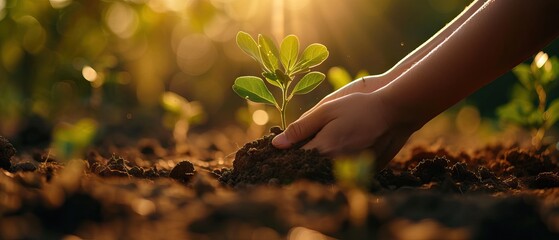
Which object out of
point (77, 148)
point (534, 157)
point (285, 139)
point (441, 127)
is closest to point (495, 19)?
point (285, 139)

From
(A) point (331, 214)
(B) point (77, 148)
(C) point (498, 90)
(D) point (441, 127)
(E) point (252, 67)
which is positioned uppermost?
(E) point (252, 67)

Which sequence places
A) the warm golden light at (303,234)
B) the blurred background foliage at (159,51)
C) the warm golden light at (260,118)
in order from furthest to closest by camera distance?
1. the blurred background foliage at (159,51)
2. the warm golden light at (260,118)
3. the warm golden light at (303,234)

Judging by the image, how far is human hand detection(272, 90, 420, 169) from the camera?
6.24 feet

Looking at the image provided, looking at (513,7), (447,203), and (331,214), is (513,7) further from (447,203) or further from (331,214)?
(331,214)

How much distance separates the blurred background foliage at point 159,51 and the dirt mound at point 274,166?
4.24ft

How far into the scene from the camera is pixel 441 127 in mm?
5625

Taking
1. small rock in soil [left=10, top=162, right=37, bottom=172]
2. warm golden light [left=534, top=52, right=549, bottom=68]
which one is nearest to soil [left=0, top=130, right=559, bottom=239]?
small rock in soil [left=10, top=162, right=37, bottom=172]

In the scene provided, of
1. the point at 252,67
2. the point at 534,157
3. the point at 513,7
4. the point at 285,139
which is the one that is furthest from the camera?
the point at 252,67

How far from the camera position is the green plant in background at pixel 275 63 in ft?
6.66

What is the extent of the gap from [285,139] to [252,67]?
16.9ft

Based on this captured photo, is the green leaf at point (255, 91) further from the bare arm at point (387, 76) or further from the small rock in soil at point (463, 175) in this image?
the small rock in soil at point (463, 175)

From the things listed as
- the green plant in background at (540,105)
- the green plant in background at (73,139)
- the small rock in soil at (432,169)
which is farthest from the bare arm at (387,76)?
the green plant in background at (73,139)

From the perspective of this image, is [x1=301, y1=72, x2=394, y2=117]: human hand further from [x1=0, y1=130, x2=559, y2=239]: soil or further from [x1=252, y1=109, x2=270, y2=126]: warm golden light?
[x1=252, y1=109, x2=270, y2=126]: warm golden light

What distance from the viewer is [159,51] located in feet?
18.5
